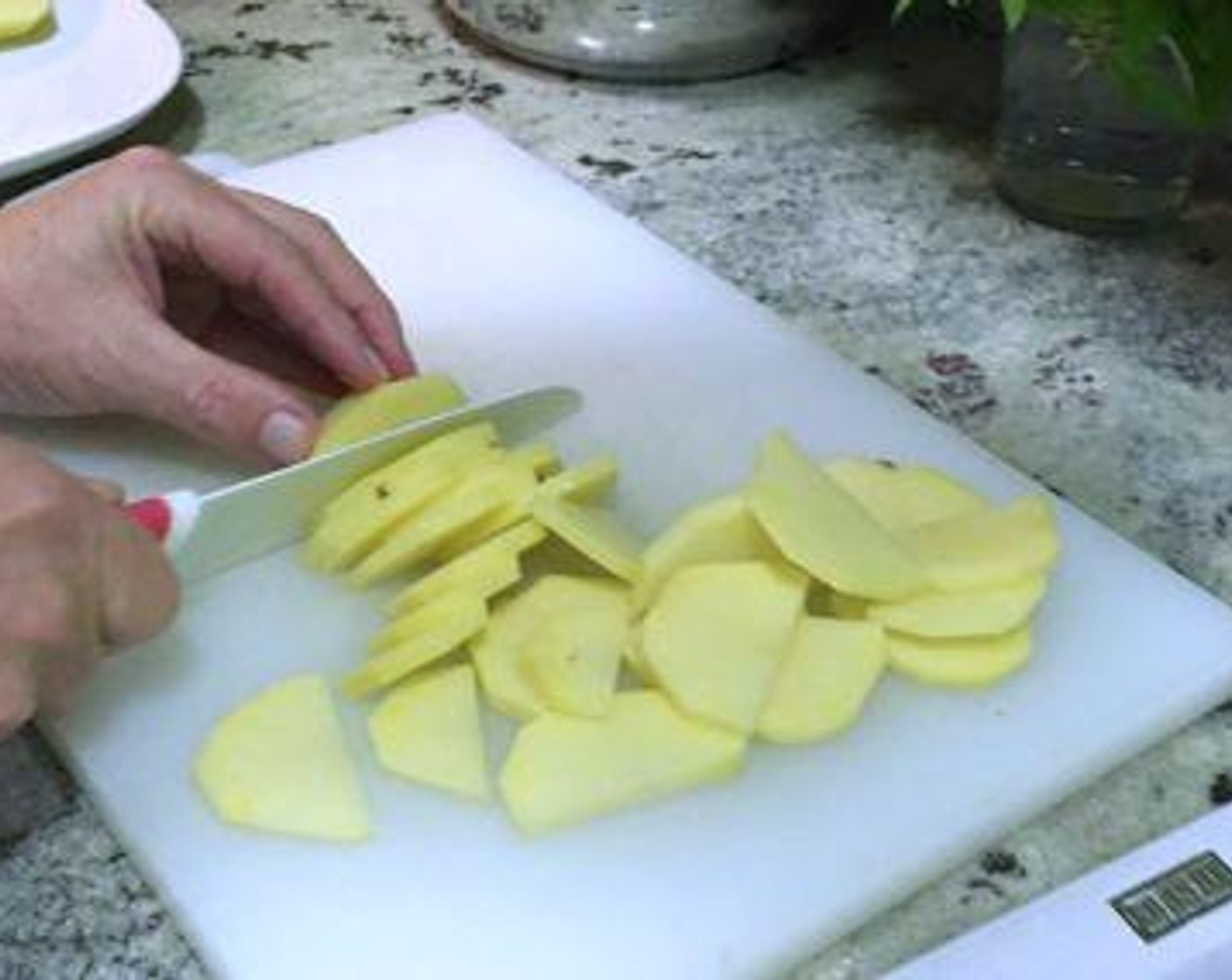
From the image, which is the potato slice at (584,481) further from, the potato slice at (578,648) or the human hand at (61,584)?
the human hand at (61,584)

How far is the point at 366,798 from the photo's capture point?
673mm

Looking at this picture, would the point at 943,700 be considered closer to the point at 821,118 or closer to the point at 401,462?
the point at 401,462

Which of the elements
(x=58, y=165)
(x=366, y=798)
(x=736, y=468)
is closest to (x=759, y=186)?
(x=736, y=468)

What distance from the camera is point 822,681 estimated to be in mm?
689

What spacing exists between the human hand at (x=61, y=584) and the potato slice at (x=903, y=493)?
27cm

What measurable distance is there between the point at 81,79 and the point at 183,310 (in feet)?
0.95

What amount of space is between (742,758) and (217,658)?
0.70 feet

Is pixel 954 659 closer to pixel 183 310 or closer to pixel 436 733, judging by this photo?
pixel 436 733

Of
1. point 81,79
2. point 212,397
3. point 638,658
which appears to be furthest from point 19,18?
point 638,658

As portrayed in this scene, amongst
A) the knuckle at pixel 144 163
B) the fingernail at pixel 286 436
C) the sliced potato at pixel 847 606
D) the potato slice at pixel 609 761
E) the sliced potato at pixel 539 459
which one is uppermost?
the knuckle at pixel 144 163

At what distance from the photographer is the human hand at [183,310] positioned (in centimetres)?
79

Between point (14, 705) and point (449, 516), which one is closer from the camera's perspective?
point (14, 705)

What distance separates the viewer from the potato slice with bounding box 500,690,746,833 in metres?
0.66

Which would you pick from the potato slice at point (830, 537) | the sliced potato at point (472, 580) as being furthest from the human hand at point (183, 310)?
the potato slice at point (830, 537)
